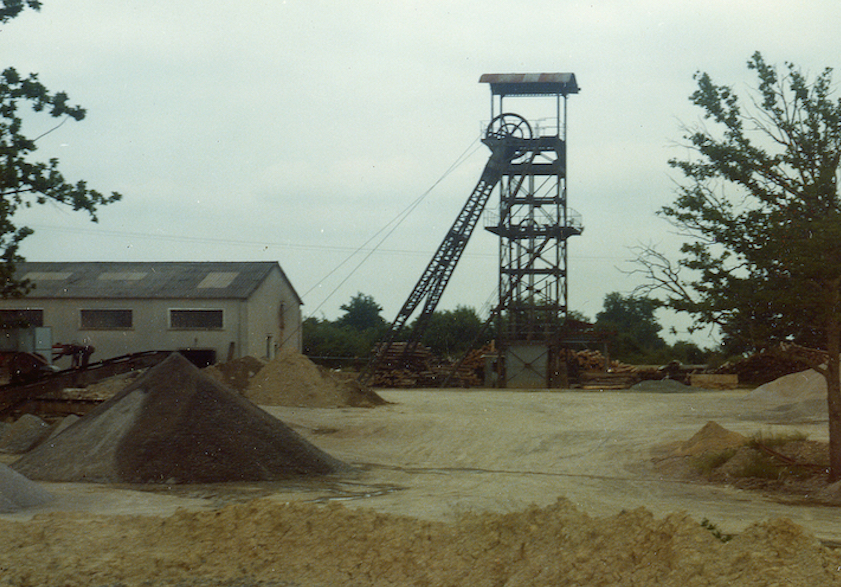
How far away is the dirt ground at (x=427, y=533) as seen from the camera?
280 inches

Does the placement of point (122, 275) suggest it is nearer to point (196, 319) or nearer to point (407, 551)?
point (196, 319)

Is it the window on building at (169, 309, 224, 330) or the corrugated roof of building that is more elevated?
the corrugated roof of building

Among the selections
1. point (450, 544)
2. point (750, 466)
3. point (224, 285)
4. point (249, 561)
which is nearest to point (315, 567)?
point (249, 561)

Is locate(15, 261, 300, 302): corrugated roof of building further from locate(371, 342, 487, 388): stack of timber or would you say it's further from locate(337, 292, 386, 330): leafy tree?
locate(337, 292, 386, 330): leafy tree

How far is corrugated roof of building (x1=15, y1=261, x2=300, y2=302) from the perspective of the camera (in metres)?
36.9

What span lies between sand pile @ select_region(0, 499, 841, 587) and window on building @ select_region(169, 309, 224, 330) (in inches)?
1094

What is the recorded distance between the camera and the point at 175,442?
44.4 ft

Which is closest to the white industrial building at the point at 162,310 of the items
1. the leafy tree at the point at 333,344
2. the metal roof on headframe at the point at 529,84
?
the metal roof on headframe at the point at 529,84

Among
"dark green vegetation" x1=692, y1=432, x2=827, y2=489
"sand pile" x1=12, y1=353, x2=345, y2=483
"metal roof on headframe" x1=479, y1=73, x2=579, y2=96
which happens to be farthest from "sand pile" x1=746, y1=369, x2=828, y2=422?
"metal roof on headframe" x1=479, y1=73, x2=579, y2=96

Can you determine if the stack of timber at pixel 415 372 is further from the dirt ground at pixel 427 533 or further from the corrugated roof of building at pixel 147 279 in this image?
the dirt ground at pixel 427 533

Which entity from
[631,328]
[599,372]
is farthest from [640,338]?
[599,372]

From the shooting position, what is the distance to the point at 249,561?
311 inches

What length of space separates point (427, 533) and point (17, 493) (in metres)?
5.29

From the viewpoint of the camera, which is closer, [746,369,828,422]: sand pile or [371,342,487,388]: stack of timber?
[746,369,828,422]: sand pile
